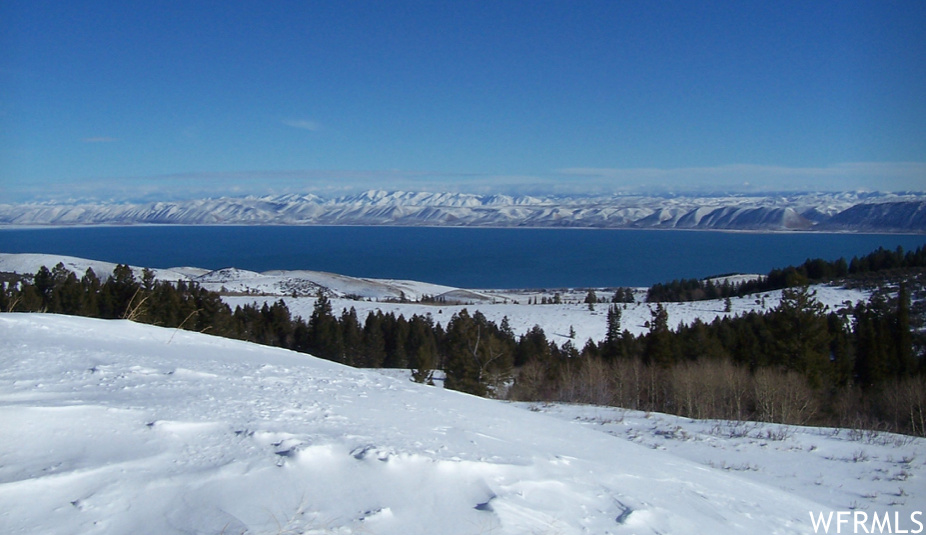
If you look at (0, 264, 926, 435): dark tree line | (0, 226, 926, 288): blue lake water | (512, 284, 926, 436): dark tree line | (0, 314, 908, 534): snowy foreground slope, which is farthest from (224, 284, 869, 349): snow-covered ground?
(0, 226, 926, 288): blue lake water

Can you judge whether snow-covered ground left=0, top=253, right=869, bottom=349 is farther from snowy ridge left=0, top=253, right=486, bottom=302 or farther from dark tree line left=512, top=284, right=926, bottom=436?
dark tree line left=512, top=284, right=926, bottom=436

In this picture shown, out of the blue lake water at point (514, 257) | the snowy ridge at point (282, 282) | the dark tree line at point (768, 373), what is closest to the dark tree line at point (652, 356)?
the dark tree line at point (768, 373)

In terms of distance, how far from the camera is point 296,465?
11.4ft

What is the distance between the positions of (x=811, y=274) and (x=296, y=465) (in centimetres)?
8420

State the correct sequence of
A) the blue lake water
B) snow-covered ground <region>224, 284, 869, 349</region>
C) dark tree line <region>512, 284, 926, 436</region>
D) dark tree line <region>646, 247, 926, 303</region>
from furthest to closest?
the blue lake water
dark tree line <region>646, 247, 926, 303</region>
snow-covered ground <region>224, 284, 869, 349</region>
dark tree line <region>512, 284, 926, 436</region>

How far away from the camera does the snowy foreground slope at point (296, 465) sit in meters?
2.96

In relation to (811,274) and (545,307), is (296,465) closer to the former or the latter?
(545,307)

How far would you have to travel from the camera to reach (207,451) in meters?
3.59

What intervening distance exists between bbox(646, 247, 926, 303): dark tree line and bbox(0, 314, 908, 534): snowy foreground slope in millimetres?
66981

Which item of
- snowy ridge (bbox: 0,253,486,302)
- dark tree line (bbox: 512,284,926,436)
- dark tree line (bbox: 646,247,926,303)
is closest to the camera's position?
dark tree line (bbox: 512,284,926,436)

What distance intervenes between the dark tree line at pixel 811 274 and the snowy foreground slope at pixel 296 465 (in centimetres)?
6698

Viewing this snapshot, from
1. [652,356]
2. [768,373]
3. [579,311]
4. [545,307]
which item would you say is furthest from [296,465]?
[545,307]

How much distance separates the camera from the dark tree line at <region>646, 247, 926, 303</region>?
218 ft

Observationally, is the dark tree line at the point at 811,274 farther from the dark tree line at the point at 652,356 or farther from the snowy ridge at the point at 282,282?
the dark tree line at the point at 652,356
